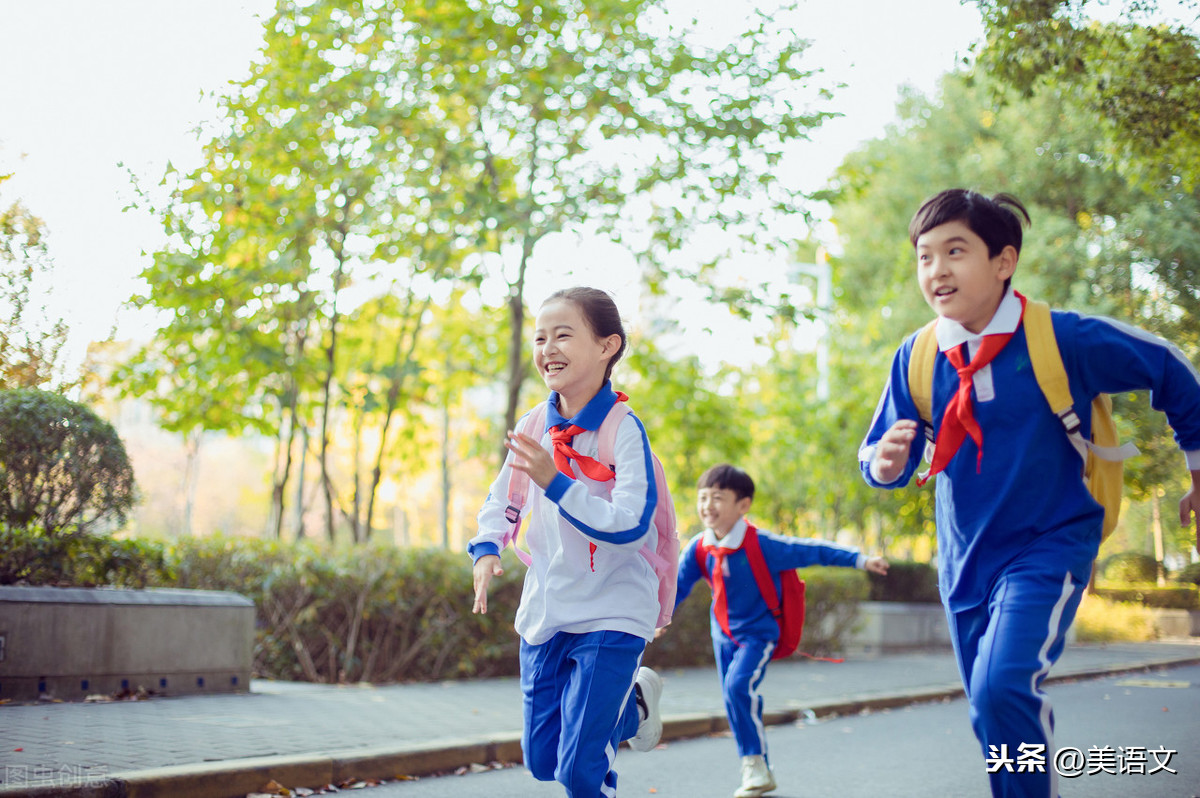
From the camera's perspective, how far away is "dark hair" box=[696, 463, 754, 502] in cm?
578

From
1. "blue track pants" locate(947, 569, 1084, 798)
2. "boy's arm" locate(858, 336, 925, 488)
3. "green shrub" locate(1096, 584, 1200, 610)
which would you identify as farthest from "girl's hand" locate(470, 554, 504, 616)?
"green shrub" locate(1096, 584, 1200, 610)

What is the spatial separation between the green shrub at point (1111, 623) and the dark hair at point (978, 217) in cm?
1906

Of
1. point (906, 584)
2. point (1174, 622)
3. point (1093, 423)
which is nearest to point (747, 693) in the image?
point (1093, 423)

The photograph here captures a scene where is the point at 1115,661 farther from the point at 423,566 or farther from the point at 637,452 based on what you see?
the point at 637,452

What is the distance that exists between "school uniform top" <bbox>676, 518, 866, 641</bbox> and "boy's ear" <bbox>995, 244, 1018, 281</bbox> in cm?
263

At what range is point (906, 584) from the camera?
16875 mm

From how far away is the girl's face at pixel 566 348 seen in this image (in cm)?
336

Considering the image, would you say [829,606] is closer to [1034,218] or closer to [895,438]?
[1034,218]

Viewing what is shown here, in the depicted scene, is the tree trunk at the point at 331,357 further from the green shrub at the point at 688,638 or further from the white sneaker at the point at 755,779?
the white sneaker at the point at 755,779

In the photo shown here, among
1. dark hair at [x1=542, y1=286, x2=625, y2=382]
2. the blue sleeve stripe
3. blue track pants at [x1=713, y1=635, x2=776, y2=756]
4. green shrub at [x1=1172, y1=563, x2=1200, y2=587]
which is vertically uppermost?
dark hair at [x1=542, y1=286, x2=625, y2=382]

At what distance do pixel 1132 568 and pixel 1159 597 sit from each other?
2511 millimetres

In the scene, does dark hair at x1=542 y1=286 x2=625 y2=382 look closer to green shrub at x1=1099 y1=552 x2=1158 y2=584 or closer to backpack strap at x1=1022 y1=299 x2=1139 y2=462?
backpack strap at x1=1022 y1=299 x2=1139 y2=462

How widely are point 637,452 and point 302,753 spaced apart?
3148 millimetres

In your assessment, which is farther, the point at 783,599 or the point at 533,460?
the point at 783,599
